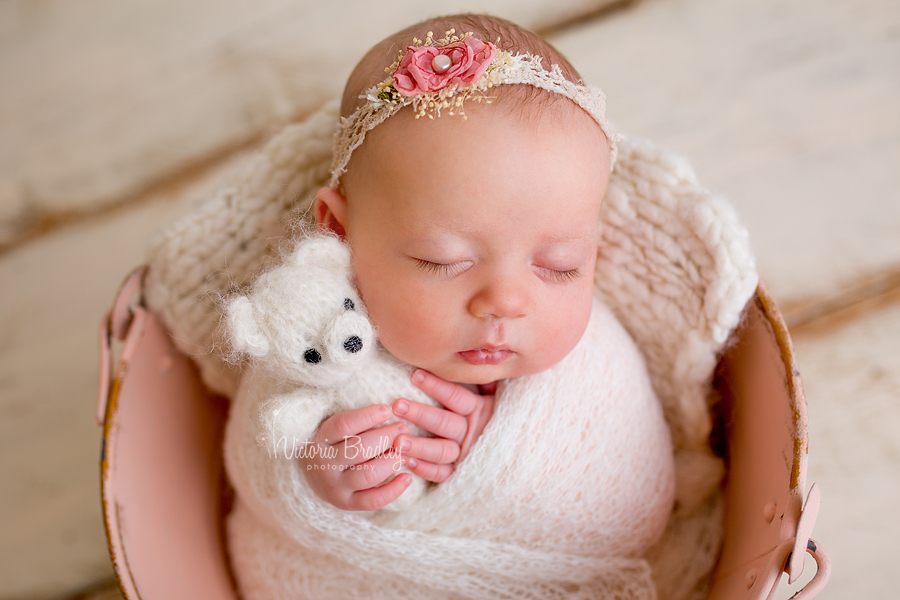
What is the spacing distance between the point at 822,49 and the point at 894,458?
2.99ft

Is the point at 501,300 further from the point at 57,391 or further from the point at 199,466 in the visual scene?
the point at 57,391

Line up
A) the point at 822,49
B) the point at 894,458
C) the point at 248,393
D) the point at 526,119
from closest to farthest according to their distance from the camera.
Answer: the point at 526,119 < the point at 248,393 < the point at 894,458 < the point at 822,49

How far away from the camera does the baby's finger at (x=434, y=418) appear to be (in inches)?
35.8

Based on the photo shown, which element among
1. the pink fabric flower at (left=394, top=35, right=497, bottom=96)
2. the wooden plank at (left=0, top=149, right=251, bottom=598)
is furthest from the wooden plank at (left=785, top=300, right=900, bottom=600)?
the wooden plank at (left=0, top=149, right=251, bottom=598)

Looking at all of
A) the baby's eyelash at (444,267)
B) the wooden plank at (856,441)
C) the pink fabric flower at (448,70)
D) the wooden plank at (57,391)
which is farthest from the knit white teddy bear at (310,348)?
the wooden plank at (856,441)

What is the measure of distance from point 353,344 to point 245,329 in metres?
0.13

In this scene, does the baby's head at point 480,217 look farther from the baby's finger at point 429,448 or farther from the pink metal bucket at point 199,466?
the pink metal bucket at point 199,466

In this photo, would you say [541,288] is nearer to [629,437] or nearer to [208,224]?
[629,437]

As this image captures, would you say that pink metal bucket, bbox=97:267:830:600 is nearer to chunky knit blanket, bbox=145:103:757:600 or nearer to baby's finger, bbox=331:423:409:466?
chunky knit blanket, bbox=145:103:757:600

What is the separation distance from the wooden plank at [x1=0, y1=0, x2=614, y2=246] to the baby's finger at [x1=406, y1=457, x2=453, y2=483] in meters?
0.98

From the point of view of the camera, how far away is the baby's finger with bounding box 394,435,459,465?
2.92ft

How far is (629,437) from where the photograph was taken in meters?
1.01

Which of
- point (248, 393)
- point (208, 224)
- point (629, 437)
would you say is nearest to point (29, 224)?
point (208, 224)

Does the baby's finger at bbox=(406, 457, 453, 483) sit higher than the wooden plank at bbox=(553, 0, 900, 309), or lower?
lower
